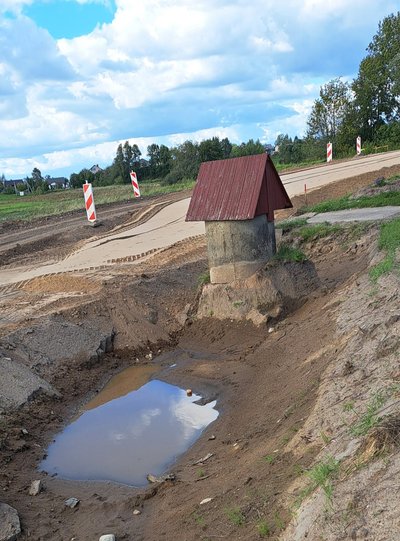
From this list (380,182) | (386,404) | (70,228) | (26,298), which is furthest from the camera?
(70,228)

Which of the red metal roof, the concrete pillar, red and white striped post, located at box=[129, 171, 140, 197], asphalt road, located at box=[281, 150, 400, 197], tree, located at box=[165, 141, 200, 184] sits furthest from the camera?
tree, located at box=[165, 141, 200, 184]

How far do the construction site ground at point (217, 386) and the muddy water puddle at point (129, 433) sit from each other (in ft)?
0.80

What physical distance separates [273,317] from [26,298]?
5.82m

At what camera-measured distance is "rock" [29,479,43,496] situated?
690cm

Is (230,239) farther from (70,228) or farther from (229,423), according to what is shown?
(70,228)

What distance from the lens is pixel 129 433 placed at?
28.7 ft

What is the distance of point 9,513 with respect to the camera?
6.16 metres

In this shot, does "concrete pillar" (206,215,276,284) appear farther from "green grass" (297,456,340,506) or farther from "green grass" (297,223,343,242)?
"green grass" (297,456,340,506)

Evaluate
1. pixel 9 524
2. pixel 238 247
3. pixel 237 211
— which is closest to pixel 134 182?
pixel 238 247

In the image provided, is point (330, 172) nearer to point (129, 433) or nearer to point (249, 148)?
point (129, 433)

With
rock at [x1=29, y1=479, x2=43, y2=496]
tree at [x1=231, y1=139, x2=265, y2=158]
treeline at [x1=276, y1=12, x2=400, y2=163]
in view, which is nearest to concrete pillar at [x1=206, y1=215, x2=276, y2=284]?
rock at [x1=29, y1=479, x2=43, y2=496]

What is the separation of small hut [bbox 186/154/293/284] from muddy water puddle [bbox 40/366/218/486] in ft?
9.71

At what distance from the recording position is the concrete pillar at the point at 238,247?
452 inches

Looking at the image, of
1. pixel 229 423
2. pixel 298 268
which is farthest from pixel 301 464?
pixel 298 268
